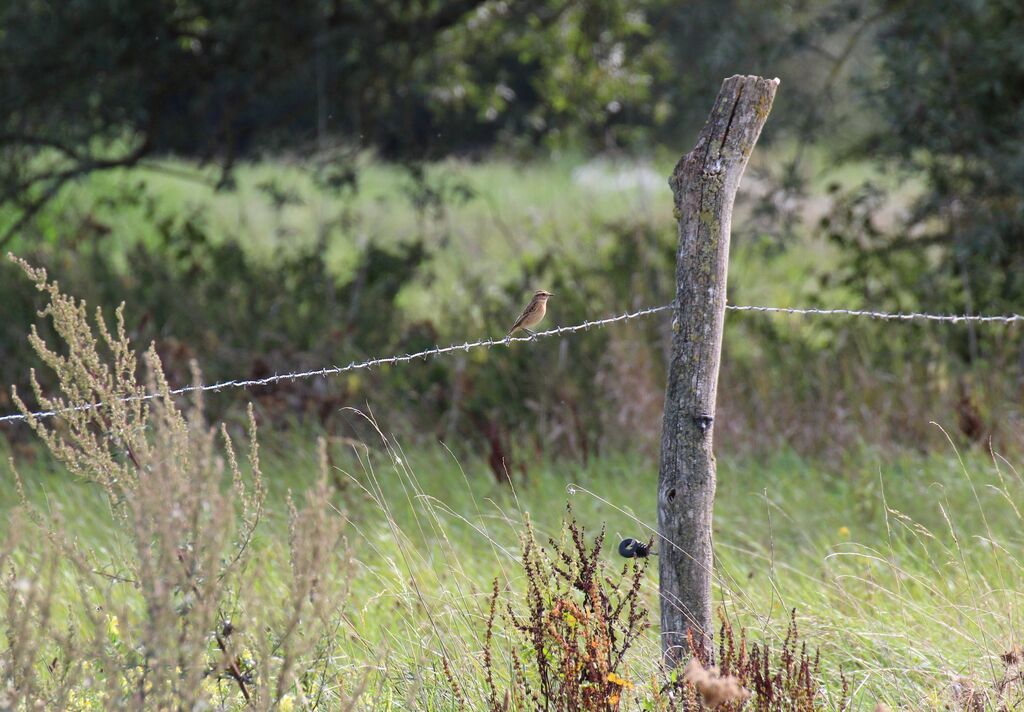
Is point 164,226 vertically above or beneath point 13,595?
above

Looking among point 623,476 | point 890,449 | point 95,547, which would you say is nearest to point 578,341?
point 623,476

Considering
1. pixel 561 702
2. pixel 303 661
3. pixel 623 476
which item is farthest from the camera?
pixel 623 476

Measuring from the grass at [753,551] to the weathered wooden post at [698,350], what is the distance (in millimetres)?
158

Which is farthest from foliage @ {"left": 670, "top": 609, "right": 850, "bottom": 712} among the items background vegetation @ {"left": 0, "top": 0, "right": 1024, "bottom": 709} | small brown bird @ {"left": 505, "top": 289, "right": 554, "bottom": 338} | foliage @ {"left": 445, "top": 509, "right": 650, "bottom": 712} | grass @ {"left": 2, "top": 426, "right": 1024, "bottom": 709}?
small brown bird @ {"left": 505, "top": 289, "right": 554, "bottom": 338}

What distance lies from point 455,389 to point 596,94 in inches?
120

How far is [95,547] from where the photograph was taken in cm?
468

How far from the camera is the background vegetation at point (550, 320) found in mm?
3703

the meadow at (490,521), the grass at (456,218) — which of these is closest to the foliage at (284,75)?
the grass at (456,218)

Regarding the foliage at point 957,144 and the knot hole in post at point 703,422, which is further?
the foliage at point 957,144

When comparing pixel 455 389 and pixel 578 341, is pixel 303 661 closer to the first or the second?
pixel 455 389

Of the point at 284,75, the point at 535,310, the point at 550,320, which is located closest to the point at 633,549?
the point at 535,310

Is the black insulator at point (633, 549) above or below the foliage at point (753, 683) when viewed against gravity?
above

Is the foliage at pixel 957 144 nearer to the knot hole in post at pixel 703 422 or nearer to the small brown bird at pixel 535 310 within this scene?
the small brown bird at pixel 535 310

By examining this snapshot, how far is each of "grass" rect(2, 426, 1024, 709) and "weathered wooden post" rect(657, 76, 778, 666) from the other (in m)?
0.16
